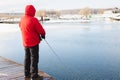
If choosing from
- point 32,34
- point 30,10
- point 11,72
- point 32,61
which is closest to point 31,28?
point 32,34

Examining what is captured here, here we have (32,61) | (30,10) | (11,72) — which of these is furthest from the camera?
(11,72)

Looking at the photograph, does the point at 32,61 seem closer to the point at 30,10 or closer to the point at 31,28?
the point at 31,28

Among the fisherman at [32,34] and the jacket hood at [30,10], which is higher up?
the jacket hood at [30,10]

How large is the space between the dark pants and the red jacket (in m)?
0.12

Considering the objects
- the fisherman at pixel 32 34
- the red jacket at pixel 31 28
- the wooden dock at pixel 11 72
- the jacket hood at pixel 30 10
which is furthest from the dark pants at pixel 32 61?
the jacket hood at pixel 30 10

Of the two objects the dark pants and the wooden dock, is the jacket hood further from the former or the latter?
the wooden dock

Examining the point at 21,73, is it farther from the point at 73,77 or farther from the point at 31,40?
the point at 73,77

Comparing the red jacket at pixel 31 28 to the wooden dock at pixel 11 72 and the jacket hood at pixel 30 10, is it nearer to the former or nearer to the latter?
the jacket hood at pixel 30 10

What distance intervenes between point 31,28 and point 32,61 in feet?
2.25

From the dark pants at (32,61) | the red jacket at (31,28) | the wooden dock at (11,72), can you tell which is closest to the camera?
the red jacket at (31,28)

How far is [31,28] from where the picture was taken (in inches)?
188

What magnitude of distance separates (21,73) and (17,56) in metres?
5.58

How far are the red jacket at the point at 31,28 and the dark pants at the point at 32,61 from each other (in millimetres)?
125

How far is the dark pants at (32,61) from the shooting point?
4938 mm
